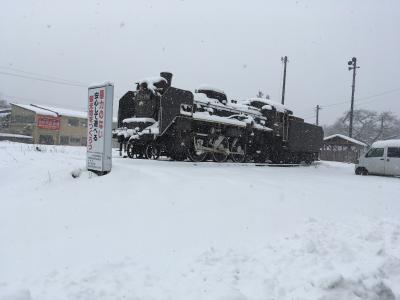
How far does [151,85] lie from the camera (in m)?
12.6

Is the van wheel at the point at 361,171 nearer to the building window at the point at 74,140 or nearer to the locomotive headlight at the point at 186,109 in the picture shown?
the locomotive headlight at the point at 186,109

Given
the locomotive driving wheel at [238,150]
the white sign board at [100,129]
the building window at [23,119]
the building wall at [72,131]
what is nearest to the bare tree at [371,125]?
the building wall at [72,131]

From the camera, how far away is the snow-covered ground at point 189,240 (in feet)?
13.0

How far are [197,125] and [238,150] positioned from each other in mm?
2520

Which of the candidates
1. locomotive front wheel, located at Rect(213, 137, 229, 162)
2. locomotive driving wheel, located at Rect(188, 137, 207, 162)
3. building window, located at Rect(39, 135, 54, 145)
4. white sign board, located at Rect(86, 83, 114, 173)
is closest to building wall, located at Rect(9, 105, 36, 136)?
building window, located at Rect(39, 135, 54, 145)

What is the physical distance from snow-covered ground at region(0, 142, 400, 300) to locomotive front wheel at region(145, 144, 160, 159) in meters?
4.98

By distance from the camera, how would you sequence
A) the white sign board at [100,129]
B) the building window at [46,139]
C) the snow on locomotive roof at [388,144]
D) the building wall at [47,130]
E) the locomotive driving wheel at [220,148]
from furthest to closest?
the building window at [46,139] < the building wall at [47,130] < the snow on locomotive roof at [388,144] < the locomotive driving wheel at [220,148] < the white sign board at [100,129]

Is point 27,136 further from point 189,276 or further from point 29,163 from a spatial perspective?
point 189,276

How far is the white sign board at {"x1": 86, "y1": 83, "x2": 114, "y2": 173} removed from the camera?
7680 millimetres

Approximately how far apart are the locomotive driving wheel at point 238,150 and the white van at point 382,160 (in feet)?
16.8

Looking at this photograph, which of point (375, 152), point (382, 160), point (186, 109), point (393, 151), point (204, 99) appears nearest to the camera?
point (186, 109)

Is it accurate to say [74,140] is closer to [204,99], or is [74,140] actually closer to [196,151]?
[204,99]

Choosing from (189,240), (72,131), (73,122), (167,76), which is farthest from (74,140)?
(189,240)

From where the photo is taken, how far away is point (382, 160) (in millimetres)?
15516
